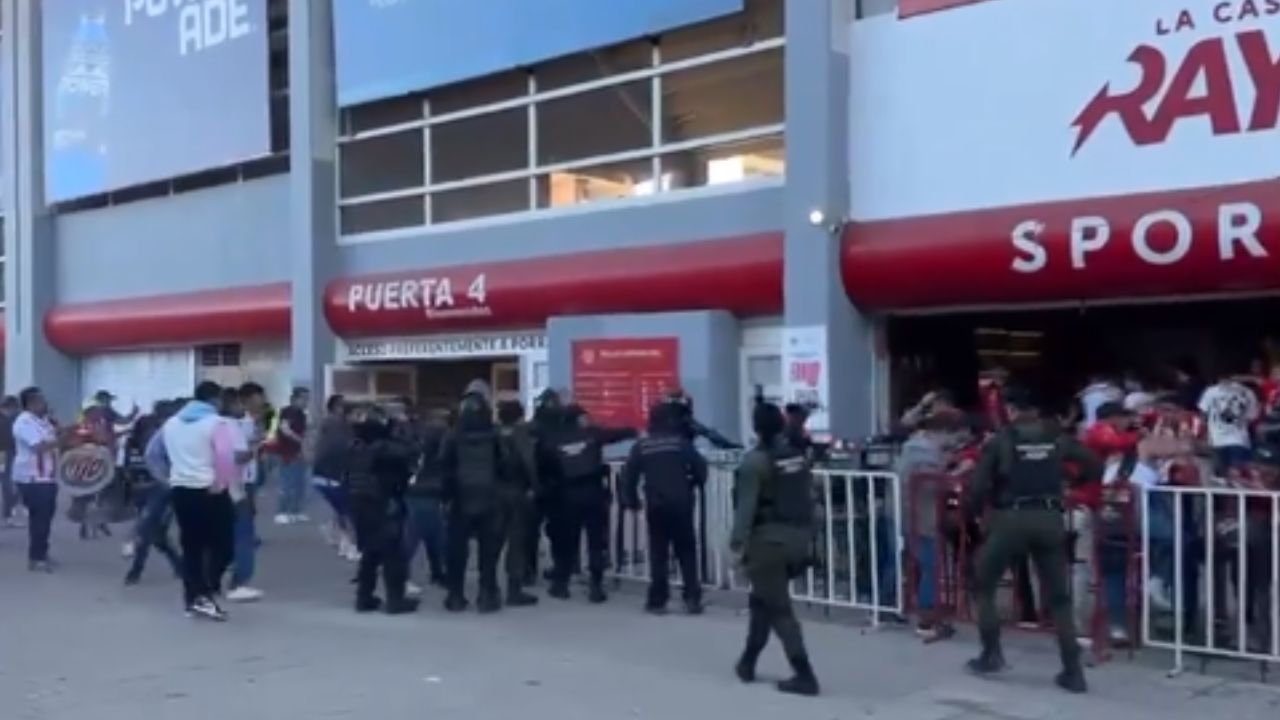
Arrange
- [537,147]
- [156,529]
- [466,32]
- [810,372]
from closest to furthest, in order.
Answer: [156,529], [810,372], [537,147], [466,32]

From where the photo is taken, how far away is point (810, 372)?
14562mm

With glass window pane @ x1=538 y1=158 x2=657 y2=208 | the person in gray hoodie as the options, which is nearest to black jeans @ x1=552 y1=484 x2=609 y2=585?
the person in gray hoodie

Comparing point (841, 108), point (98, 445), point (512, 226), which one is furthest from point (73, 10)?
point (841, 108)

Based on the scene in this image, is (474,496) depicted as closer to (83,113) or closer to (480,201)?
(480,201)

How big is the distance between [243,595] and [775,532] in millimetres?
5465

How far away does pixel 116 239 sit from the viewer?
83.1ft

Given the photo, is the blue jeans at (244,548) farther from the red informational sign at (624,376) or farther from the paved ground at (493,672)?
the red informational sign at (624,376)

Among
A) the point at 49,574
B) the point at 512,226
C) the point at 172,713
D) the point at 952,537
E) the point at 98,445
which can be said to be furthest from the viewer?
the point at 512,226

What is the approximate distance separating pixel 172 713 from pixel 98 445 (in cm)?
751

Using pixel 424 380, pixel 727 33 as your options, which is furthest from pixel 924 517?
pixel 424 380

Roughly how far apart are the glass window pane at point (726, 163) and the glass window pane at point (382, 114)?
4835 mm

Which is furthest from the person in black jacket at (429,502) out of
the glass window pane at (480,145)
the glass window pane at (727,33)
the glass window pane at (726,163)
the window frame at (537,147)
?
the glass window pane at (480,145)

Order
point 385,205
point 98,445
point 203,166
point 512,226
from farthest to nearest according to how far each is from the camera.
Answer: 1. point 203,166
2. point 385,205
3. point 512,226
4. point 98,445

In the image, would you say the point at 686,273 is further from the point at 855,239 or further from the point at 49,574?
the point at 49,574
